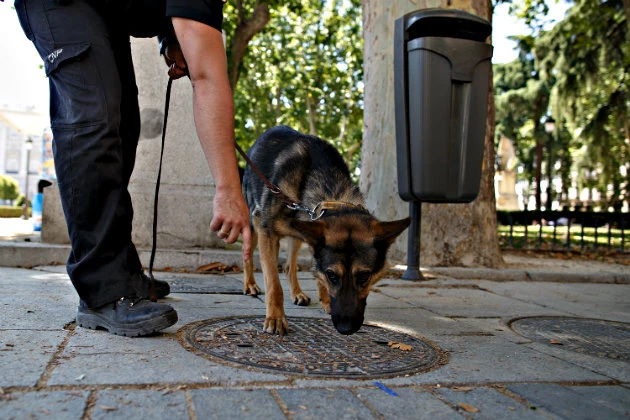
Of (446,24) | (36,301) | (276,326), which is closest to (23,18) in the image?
(36,301)

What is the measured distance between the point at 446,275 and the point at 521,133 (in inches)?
1402

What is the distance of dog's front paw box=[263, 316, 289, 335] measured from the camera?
3.26 meters

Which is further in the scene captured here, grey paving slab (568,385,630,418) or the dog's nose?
the dog's nose

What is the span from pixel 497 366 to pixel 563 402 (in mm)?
528

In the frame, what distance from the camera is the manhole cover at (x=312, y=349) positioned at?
8.49 feet

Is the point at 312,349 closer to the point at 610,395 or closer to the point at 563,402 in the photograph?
the point at 563,402

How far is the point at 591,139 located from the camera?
20141mm

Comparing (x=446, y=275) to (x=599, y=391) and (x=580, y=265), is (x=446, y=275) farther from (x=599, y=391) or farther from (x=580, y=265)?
(x=599, y=391)

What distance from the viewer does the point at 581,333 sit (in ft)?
12.3

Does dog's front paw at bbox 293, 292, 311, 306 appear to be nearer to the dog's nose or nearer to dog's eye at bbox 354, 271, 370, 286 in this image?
dog's eye at bbox 354, 271, 370, 286

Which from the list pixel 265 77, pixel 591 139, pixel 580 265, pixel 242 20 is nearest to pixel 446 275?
pixel 580 265

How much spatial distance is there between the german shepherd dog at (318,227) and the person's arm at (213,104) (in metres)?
0.64

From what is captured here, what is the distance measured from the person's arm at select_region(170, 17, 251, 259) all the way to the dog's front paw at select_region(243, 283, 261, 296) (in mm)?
2102

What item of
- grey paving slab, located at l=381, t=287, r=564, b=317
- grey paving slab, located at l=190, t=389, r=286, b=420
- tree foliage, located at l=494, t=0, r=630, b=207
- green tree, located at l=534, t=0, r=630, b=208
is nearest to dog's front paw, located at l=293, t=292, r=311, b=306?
grey paving slab, located at l=381, t=287, r=564, b=317
